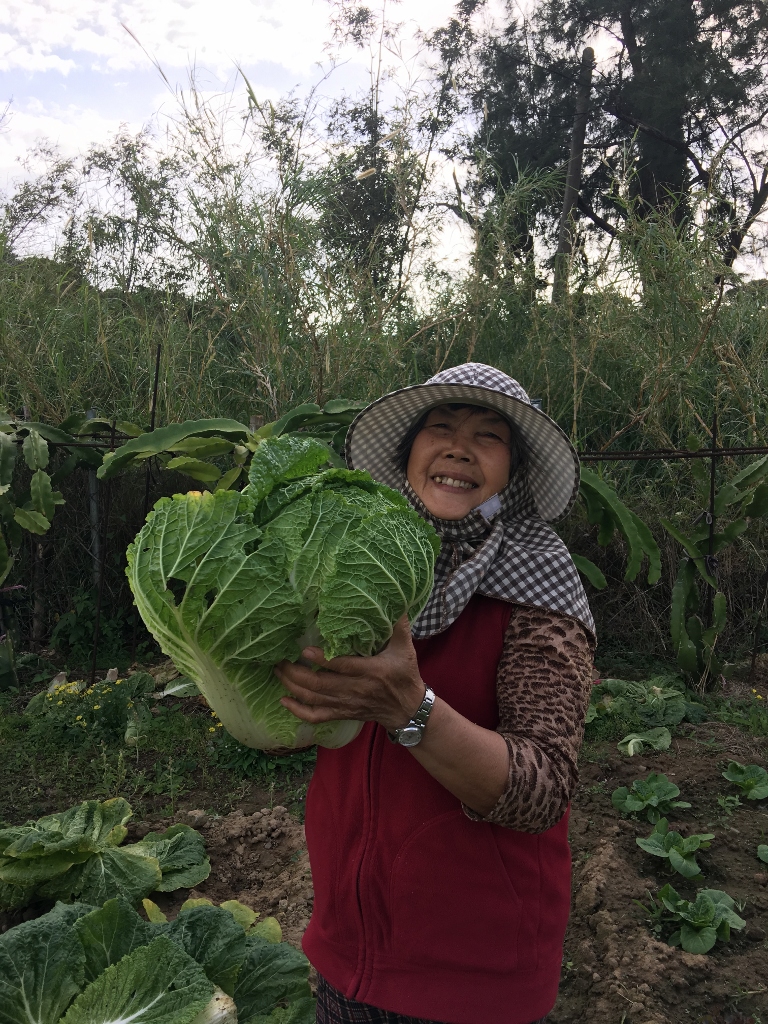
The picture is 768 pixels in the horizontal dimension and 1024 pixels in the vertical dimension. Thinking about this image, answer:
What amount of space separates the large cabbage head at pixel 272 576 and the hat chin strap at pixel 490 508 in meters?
0.36

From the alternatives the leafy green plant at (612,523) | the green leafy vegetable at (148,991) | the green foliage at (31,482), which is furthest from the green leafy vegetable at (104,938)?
the leafy green plant at (612,523)

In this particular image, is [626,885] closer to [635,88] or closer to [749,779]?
[749,779]

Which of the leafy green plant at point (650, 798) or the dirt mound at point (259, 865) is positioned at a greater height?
the leafy green plant at point (650, 798)

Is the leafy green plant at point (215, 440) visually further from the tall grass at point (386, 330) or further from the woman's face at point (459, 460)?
the woman's face at point (459, 460)

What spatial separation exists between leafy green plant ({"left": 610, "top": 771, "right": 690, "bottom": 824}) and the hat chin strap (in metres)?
2.65

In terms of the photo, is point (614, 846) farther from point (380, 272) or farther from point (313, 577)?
point (380, 272)

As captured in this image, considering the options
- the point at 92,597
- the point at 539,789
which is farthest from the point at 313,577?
the point at 92,597

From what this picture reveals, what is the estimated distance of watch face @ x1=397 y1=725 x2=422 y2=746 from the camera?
1.39m

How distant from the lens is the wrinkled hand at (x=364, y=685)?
137 centimetres

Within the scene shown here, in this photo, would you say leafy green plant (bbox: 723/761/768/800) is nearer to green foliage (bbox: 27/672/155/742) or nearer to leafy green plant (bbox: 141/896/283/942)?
leafy green plant (bbox: 141/896/283/942)

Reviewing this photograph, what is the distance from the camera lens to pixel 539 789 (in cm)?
147

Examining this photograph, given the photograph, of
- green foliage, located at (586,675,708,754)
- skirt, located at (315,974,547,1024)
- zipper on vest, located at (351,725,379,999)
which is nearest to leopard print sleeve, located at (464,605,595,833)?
zipper on vest, located at (351,725,379,999)

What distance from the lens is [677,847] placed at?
3.50m

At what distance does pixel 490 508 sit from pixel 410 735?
0.69 meters
